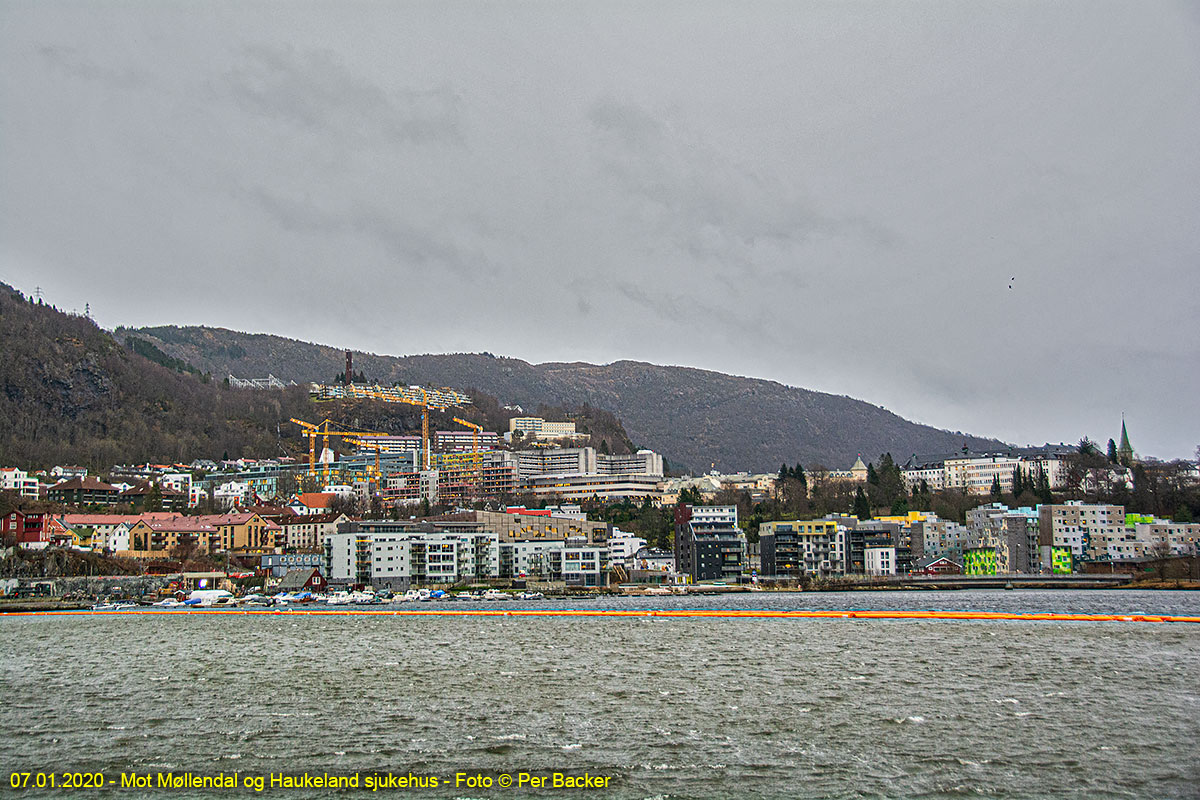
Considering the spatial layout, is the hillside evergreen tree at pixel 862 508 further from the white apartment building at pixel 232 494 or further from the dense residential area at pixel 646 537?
the white apartment building at pixel 232 494

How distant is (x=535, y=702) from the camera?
97.8ft

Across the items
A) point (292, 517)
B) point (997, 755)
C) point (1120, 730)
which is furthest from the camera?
point (292, 517)

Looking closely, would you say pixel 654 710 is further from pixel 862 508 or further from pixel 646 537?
pixel 862 508

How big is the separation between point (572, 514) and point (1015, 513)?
182ft

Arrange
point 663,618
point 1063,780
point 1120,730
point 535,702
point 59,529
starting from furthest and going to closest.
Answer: point 59,529
point 663,618
point 535,702
point 1120,730
point 1063,780

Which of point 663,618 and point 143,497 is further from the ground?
point 143,497

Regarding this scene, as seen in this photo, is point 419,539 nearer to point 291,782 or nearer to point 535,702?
point 535,702

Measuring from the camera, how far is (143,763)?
21328 mm

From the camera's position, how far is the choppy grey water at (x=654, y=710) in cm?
2008

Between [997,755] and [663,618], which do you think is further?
[663,618]

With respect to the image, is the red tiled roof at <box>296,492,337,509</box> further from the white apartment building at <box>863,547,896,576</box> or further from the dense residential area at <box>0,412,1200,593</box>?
the white apartment building at <box>863,547,896,576</box>

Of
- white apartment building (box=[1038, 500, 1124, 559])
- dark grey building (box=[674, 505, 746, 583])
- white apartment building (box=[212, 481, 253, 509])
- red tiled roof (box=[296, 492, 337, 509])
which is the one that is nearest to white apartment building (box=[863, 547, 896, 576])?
dark grey building (box=[674, 505, 746, 583])

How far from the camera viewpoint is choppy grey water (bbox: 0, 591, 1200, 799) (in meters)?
20.1

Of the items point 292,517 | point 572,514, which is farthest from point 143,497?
point 572,514
